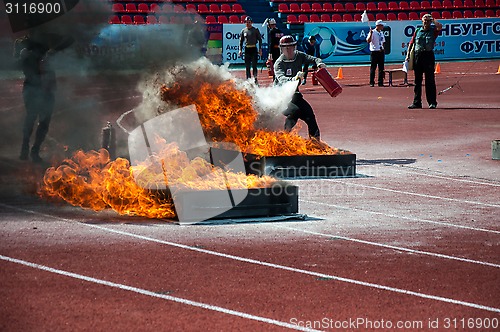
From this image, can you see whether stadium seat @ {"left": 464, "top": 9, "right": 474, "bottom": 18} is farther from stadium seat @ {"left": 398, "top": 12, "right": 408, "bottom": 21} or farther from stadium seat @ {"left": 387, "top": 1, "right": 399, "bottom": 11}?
stadium seat @ {"left": 387, "top": 1, "right": 399, "bottom": 11}

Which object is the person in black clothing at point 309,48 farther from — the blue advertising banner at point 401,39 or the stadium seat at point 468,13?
the stadium seat at point 468,13

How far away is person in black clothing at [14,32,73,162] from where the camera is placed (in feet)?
43.7

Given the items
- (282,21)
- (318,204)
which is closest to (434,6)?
(282,21)

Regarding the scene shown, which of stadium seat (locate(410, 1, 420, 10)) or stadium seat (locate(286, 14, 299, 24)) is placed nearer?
→ stadium seat (locate(286, 14, 299, 24))

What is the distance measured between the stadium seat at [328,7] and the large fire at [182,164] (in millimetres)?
32228

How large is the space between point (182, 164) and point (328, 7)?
120ft

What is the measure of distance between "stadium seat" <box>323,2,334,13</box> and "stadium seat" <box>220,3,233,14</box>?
5.33 metres

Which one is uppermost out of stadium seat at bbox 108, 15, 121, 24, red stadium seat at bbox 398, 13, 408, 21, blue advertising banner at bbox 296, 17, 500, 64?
stadium seat at bbox 108, 15, 121, 24

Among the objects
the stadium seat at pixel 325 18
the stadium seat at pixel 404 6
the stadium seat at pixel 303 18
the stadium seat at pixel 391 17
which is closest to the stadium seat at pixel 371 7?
the stadium seat at pixel 391 17

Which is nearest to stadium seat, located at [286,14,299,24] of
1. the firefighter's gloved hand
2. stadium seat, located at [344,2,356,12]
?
stadium seat, located at [344,2,356,12]

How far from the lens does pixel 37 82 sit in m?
13.8

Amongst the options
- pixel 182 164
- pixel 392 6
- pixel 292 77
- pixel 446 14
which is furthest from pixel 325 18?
pixel 182 164

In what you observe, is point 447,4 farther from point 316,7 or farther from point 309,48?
point 309,48

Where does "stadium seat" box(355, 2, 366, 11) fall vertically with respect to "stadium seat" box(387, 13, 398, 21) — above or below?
above
